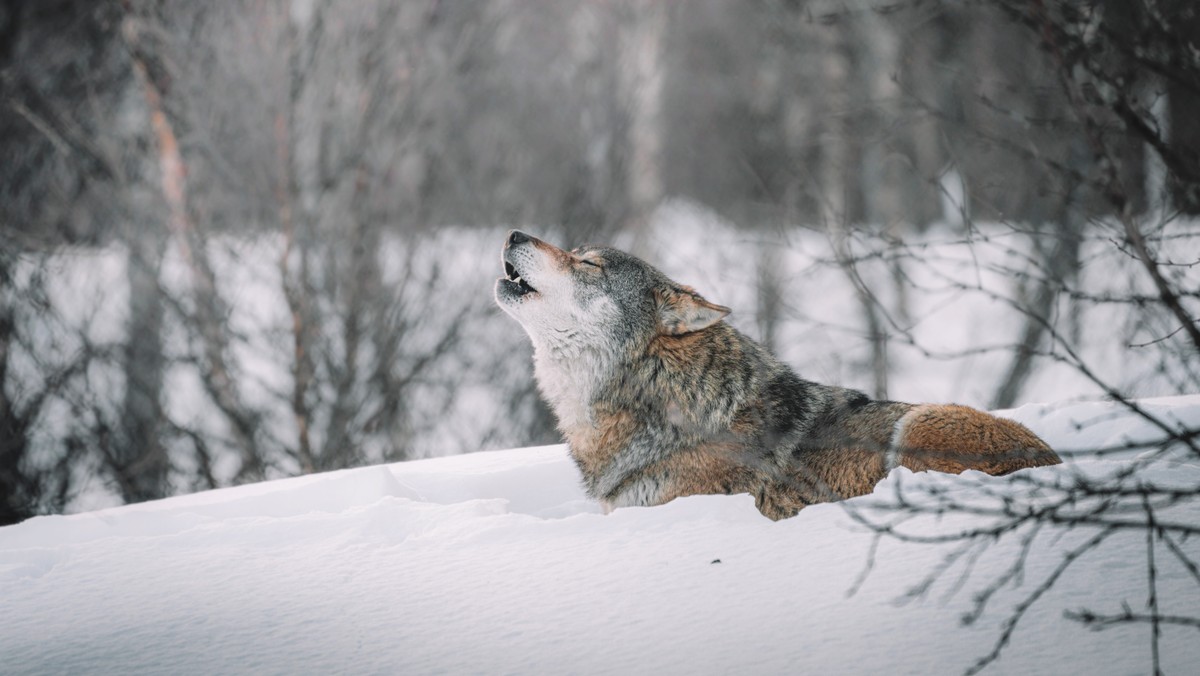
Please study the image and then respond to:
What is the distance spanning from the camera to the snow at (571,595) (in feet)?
7.87

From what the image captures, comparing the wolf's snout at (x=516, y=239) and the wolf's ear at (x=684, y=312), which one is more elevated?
the wolf's ear at (x=684, y=312)

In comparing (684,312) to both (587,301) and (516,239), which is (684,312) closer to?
(587,301)

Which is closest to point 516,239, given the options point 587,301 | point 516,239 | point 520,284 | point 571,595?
point 516,239

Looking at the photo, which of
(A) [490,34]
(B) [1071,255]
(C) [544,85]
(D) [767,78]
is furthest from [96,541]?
(D) [767,78]

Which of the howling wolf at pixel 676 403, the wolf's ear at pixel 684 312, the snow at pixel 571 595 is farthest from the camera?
the wolf's ear at pixel 684 312

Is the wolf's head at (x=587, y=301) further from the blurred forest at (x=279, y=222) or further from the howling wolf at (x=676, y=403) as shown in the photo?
the blurred forest at (x=279, y=222)

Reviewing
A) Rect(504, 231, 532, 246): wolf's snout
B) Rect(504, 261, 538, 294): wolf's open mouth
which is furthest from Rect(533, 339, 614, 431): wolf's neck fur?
Rect(504, 231, 532, 246): wolf's snout

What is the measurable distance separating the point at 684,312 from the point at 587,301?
1.49ft

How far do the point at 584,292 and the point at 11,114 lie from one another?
21.4ft

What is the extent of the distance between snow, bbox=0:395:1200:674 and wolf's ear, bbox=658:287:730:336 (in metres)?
1.00

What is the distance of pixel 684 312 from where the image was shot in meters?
4.38

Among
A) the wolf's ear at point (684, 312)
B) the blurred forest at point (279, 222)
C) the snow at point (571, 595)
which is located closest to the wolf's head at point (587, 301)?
the wolf's ear at point (684, 312)

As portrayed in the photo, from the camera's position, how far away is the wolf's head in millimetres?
4348

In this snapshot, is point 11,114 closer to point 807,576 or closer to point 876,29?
point 807,576
